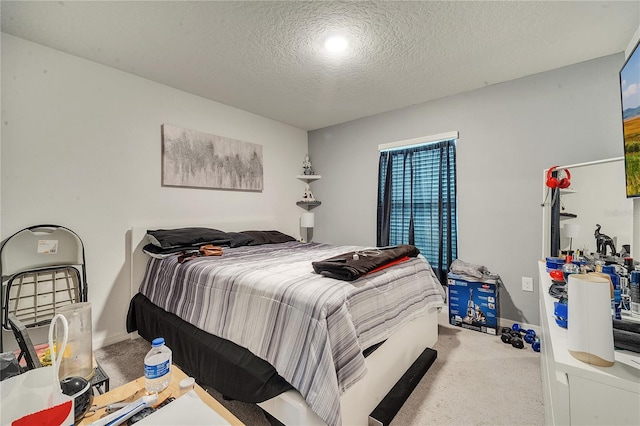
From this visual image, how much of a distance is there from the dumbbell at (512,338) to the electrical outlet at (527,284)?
1.44 feet

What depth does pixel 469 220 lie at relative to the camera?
3.02 metres

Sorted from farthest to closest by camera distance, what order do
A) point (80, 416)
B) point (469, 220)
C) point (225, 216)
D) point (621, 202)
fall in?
point (225, 216)
point (469, 220)
point (621, 202)
point (80, 416)

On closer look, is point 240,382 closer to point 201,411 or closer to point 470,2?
point 201,411

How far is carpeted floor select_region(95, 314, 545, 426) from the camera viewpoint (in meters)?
1.54

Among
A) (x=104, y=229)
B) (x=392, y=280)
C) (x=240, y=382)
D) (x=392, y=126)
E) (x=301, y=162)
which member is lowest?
(x=240, y=382)

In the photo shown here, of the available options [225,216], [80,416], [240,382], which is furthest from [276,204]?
[80,416]

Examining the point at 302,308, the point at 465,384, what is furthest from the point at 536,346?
the point at 302,308

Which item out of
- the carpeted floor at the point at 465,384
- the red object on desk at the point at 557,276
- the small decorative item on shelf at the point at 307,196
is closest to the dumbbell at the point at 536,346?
the carpeted floor at the point at 465,384

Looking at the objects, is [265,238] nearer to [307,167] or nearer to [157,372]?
[307,167]

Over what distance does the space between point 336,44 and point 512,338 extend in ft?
9.26

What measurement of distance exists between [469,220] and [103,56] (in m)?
3.77

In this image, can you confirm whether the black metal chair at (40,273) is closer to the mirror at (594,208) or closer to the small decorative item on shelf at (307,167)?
the small decorative item on shelf at (307,167)

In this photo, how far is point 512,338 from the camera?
2.37 m

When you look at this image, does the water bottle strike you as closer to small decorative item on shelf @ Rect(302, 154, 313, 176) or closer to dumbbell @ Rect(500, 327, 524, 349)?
dumbbell @ Rect(500, 327, 524, 349)
